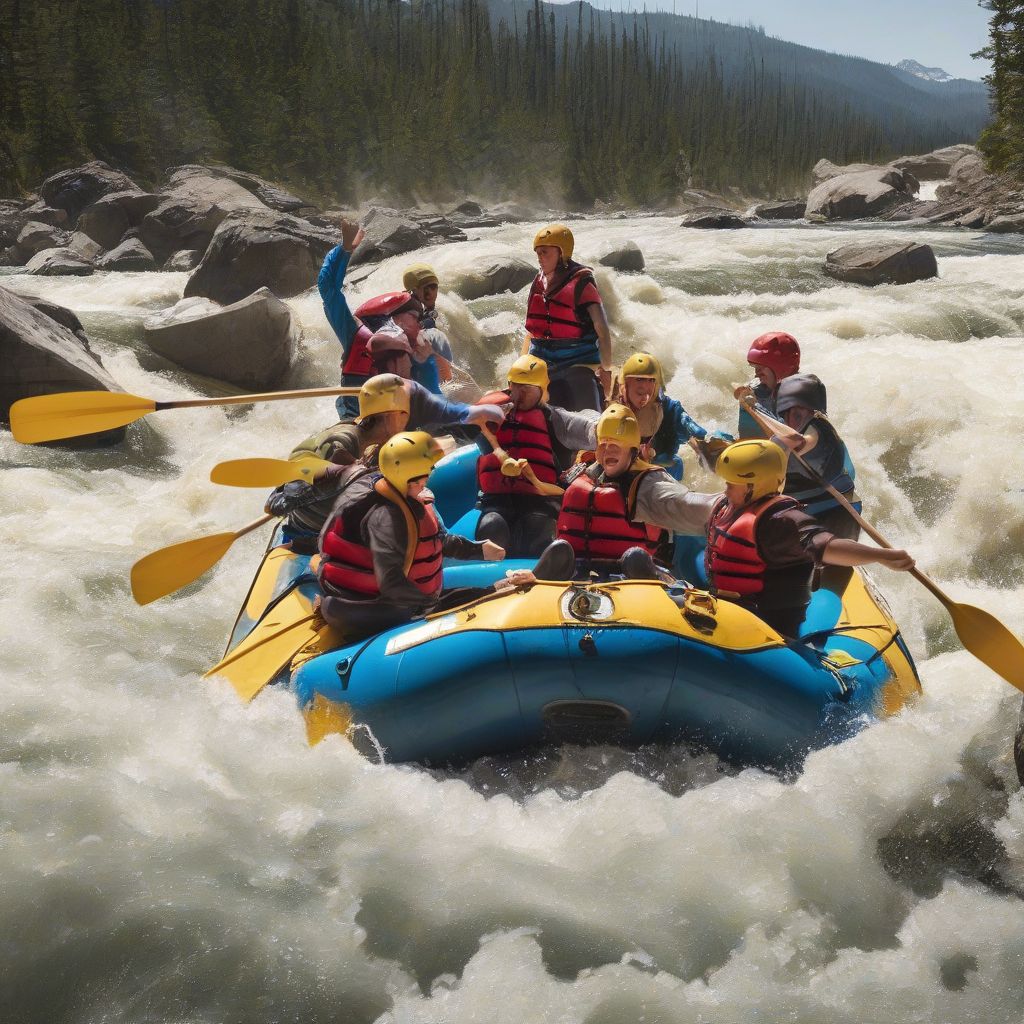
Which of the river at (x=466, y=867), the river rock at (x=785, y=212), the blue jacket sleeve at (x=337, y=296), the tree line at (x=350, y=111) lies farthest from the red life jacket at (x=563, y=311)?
the river rock at (x=785, y=212)

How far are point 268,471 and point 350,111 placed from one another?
38.5 meters

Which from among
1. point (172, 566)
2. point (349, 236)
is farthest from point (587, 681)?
point (349, 236)

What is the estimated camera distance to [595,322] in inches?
209

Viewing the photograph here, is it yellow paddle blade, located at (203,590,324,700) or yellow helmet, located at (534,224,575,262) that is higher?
yellow helmet, located at (534,224,575,262)

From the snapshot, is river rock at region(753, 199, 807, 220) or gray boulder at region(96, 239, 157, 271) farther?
river rock at region(753, 199, 807, 220)

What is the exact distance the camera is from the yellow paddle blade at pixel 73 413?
4113 mm

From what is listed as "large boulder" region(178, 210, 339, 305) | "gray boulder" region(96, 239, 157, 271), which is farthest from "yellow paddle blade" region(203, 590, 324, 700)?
"gray boulder" region(96, 239, 157, 271)

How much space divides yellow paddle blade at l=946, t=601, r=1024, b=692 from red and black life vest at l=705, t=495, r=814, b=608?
48 centimetres

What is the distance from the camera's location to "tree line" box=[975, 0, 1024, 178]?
28344 mm

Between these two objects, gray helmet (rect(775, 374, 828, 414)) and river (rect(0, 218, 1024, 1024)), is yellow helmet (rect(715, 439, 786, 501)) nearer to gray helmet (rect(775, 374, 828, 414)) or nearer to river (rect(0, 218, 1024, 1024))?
river (rect(0, 218, 1024, 1024))

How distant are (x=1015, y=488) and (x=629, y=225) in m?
18.8

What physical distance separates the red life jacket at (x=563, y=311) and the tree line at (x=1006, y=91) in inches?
1035

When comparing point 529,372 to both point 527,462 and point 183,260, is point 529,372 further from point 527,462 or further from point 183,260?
point 183,260

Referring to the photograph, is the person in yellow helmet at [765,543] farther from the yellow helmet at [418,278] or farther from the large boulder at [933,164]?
the large boulder at [933,164]
